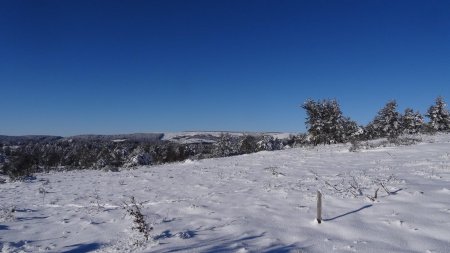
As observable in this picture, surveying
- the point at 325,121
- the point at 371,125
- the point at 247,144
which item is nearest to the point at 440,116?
the point at 371,125

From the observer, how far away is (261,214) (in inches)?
367

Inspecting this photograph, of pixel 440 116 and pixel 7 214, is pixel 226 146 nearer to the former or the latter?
pixel 440 116

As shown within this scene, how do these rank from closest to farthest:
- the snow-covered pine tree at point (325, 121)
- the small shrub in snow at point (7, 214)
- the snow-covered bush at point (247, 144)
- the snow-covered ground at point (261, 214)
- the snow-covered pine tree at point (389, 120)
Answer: the snow-covered ground at point (261, 214) → the small shrub in snow at point (7, 214) → the snow-covered pine tree at point (325, 121) → the snow-covered pine tree at point (389, 120) → the snow-covered bush at point (247, 144)

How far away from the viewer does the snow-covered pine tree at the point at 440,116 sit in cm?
A: 5328

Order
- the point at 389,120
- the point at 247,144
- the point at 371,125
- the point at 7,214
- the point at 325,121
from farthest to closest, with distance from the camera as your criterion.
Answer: the point at 247,144
the point at 371,125
the point at 389,120
the point at 325,121
the point at 7,214

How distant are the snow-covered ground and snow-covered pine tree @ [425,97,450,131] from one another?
1715 inches

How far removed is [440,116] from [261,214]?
54552 millimetres

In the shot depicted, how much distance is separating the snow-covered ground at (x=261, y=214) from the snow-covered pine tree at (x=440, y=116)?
143 feet

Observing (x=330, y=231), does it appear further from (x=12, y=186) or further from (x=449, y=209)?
(x=12, y=186)

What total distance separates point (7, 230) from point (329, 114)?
4487cm

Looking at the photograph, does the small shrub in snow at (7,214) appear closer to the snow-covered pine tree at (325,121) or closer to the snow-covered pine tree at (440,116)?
the snow-covered pine tree at (325,121)

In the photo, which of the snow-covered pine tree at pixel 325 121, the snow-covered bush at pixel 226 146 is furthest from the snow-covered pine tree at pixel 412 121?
the snow-covered bush at pixel 226 146

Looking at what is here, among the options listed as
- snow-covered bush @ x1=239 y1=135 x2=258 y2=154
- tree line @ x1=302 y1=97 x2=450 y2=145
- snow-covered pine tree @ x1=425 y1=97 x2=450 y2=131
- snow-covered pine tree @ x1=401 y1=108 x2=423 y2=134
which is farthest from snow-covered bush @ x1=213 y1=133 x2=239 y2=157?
snow-covered pine tree @ x1=425 y1=97 x2=450 y2=131

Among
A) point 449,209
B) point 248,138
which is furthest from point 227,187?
point 248,138
